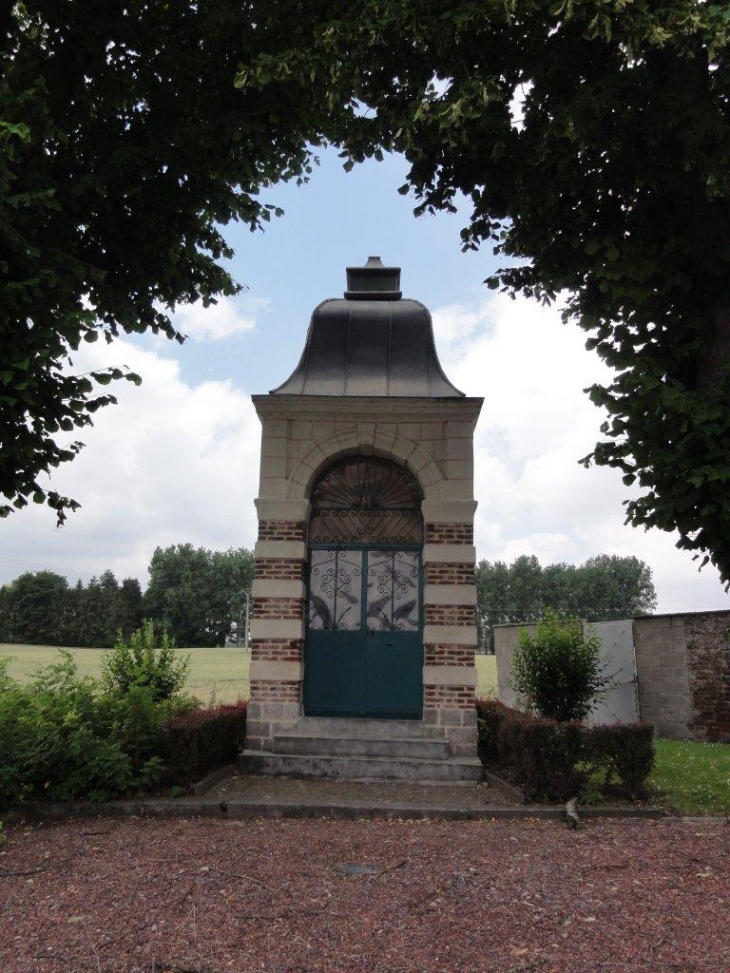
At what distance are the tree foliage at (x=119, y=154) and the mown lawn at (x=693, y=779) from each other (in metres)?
7.11

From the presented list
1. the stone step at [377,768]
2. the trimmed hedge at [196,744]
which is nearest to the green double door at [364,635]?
the stone step at [377,768]

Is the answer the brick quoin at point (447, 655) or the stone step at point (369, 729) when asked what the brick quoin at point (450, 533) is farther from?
the stone step at point (369, 729)

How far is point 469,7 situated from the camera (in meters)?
5.98

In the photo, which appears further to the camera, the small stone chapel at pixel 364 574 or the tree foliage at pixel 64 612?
the tree foliage at pixel 64 612

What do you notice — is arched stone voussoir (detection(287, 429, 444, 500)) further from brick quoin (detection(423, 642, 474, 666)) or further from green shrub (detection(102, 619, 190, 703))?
green shrub (detection(102, 619, 190, 703))

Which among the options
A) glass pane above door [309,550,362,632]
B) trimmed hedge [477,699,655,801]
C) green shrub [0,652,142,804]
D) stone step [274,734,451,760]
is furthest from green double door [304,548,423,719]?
green shrub [0,652,142,804]

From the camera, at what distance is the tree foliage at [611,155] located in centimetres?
617

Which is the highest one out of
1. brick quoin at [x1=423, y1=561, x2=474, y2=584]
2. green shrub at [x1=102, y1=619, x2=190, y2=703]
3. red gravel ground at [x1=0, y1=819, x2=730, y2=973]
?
brick quoin at [x1=423, y1=561, x2=474, y2=584]

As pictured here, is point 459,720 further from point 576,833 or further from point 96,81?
point 96,81

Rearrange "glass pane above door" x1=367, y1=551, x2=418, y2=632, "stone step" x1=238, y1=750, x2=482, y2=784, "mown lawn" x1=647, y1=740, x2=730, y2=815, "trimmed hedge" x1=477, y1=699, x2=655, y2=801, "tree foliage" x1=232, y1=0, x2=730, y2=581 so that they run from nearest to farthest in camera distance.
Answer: "tree foliage" x1=232, y1=0, x2=730, y2=581 → "trimmed hedge" x1=477, y1=699, x2=655, y2=801 → "mown lawn" x1=647, y1=740, x2=730, y2=815 → "stone step" x1=238, y1=750, x2=482, y2=784 → "glass pane above door" x1=367, y1=551, x2=418, y2=632

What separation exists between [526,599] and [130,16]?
78.8 metres

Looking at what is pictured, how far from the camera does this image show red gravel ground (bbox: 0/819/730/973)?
3918 mm

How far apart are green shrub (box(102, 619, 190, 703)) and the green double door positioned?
178cm

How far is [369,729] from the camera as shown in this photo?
8.91m
